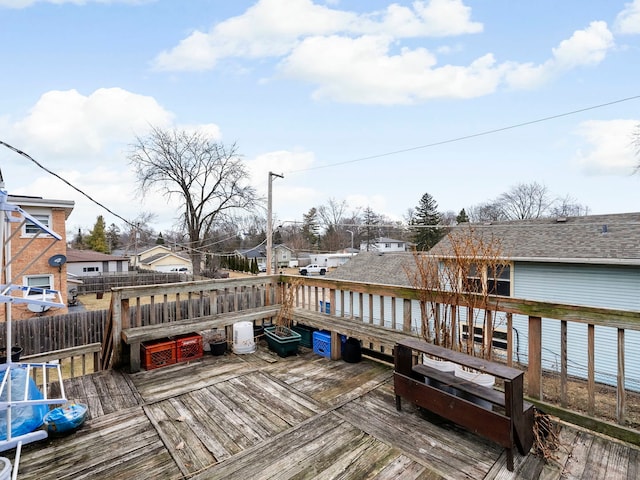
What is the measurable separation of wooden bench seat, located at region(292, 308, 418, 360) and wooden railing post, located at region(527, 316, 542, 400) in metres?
1.18

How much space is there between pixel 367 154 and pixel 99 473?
9.15m

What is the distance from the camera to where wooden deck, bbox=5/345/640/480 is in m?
2.11

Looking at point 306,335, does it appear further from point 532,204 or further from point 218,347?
point 532,204

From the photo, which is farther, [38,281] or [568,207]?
[568,207]

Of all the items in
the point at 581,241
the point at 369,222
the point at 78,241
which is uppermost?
the point at 369,222

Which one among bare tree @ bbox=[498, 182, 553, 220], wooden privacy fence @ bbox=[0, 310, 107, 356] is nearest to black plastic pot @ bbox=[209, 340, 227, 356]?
wooden privacy fence @ bbox=[0, 310, 107, 356]

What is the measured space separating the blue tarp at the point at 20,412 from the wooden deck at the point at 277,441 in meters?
0.21

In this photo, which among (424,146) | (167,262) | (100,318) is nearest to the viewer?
(100,318)

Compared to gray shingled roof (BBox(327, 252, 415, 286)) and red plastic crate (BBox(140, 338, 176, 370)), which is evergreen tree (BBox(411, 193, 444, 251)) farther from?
red plastic crate (BBox(140, 338, 176, 370))

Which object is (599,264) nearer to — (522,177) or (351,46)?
(351,46)

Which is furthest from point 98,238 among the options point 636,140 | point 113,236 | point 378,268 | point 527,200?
point 636,140

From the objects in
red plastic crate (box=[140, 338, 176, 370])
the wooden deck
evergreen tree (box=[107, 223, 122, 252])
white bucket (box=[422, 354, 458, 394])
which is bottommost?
the wooden deck

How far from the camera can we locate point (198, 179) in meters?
21.3

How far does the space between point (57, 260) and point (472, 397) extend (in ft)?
54.0
